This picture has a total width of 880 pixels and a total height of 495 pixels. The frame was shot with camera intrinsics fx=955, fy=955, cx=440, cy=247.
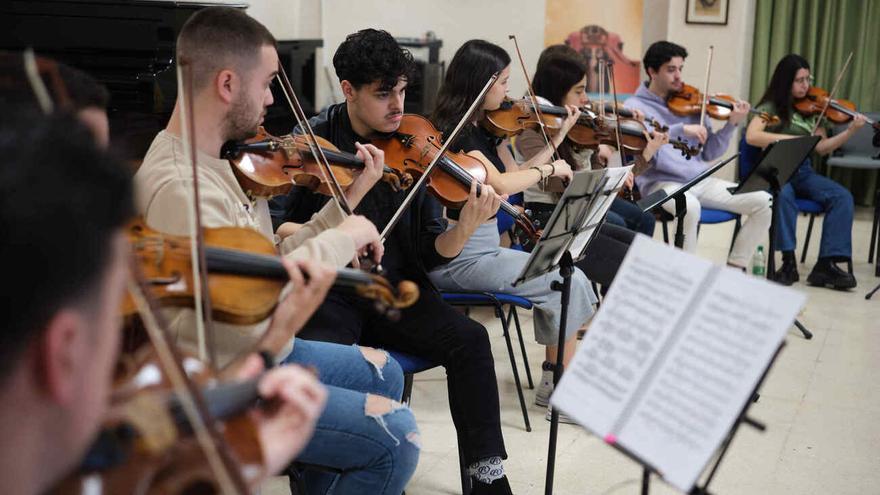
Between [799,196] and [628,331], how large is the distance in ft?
12.4

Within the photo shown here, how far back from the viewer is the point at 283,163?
2.15m

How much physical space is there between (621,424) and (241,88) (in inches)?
39.1

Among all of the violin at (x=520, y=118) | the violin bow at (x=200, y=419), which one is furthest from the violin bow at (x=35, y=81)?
the violin at (x=520, y=118)

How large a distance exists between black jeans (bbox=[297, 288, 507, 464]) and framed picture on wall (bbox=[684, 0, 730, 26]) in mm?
4530

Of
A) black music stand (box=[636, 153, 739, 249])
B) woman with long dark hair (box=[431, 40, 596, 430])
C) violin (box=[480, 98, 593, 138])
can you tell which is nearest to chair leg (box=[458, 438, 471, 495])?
woman with long dark hair (box=[431, 40, 596, 430])

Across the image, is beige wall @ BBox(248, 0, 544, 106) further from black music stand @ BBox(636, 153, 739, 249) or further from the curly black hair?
the curly black hair

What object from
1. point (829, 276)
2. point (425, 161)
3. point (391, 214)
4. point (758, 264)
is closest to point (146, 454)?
point (391, 214)

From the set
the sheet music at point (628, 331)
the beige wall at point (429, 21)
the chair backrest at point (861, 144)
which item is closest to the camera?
the sheet music at point (628, 331)

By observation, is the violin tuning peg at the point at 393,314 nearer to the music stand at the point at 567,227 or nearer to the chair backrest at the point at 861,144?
the music stand at the point at 567,227

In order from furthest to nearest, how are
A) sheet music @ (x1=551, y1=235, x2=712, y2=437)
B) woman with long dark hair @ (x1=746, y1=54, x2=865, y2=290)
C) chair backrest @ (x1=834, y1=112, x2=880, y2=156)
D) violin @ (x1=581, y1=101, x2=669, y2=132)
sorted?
chair backrest @ (x1=834, y1=112, x2=880, y2=156)
woman with long dark hair @ (x1=746, y1=54, x2=865, y2=290)
violin @ (x1=581, y1=101, x2=669, y2=132)
sheet music @ (x1=551, y1=235, x2=712, y2=437)

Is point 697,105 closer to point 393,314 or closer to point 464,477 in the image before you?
point 464,477

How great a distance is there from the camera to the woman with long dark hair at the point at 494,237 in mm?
A: 2766

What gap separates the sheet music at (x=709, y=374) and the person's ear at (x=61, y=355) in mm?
833

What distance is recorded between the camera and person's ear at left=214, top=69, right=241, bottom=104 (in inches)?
72.4
